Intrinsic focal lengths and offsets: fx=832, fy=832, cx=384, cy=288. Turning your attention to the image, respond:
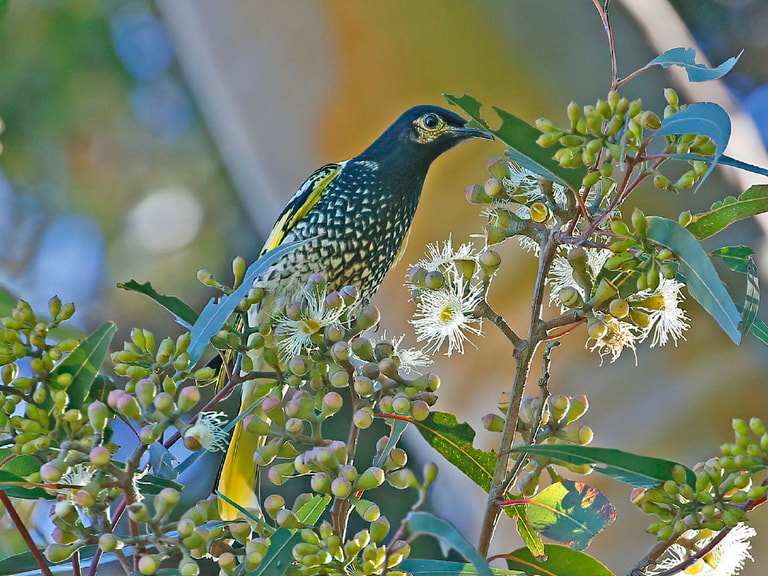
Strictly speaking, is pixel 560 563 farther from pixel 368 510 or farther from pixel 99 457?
pixel 99 457

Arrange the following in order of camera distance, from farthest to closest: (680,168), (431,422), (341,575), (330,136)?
(330,136)
(680,168)
(431,422)
(341,575)

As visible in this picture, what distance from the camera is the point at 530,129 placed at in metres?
0.71

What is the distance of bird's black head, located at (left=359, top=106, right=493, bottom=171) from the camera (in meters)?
1.46

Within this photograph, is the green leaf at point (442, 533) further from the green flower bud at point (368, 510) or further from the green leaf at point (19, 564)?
the green leaf at point (19, 564)

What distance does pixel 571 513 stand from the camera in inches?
33.4

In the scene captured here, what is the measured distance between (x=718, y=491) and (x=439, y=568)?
26 centimetres

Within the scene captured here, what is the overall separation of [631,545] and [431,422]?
1396mm

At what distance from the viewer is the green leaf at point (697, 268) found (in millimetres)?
666

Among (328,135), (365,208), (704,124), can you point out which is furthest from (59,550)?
(328,135)

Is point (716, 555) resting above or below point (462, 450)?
below

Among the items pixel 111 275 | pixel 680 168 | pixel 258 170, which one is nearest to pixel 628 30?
pixel 680 168

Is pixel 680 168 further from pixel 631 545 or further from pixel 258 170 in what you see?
pixel 258 170

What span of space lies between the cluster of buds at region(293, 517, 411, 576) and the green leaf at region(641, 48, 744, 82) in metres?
0.46

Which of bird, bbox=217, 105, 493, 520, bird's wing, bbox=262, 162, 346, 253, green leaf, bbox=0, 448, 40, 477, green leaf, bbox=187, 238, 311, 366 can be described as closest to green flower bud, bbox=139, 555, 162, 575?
green leaf, bbox=187, 238, 311, 366
